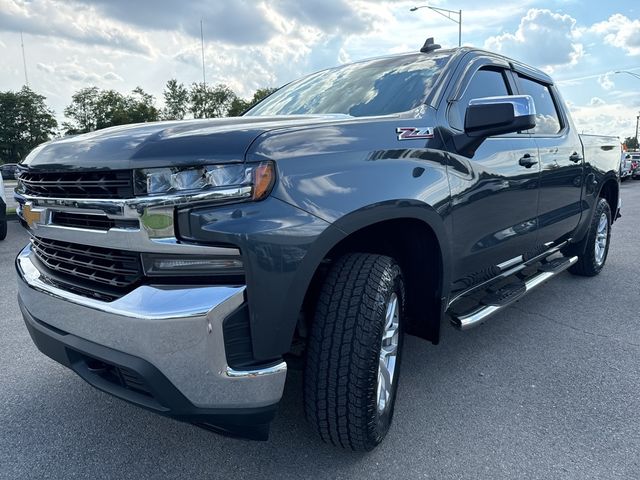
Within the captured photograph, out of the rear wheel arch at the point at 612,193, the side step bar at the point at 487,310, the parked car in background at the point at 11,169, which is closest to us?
the side step bar at the point at 487,310

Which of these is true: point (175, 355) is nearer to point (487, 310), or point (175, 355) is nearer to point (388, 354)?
point (388, 354)

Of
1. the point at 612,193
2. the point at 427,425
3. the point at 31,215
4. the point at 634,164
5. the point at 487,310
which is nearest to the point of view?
the point at 31,215

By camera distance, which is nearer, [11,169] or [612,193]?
[11,169]

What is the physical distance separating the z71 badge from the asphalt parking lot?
139cm

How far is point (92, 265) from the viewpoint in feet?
6.46

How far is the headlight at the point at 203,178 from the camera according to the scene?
1739mm

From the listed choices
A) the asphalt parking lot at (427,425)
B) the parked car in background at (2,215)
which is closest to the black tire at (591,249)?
the asphalt parking lot at (427,425)

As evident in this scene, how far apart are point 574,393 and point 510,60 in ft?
7.53

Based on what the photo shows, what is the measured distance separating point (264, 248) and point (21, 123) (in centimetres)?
7644

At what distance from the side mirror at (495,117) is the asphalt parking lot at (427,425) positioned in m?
1.36

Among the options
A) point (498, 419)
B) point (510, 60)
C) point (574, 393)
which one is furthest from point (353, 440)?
point (510, 60)

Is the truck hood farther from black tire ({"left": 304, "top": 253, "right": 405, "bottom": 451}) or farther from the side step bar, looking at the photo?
the side step bar

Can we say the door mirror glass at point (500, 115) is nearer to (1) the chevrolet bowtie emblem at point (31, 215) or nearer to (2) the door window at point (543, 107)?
(2) the door window at point (543, 107)

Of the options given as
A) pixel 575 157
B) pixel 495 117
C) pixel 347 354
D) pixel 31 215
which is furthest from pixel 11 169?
pixel 575 157
